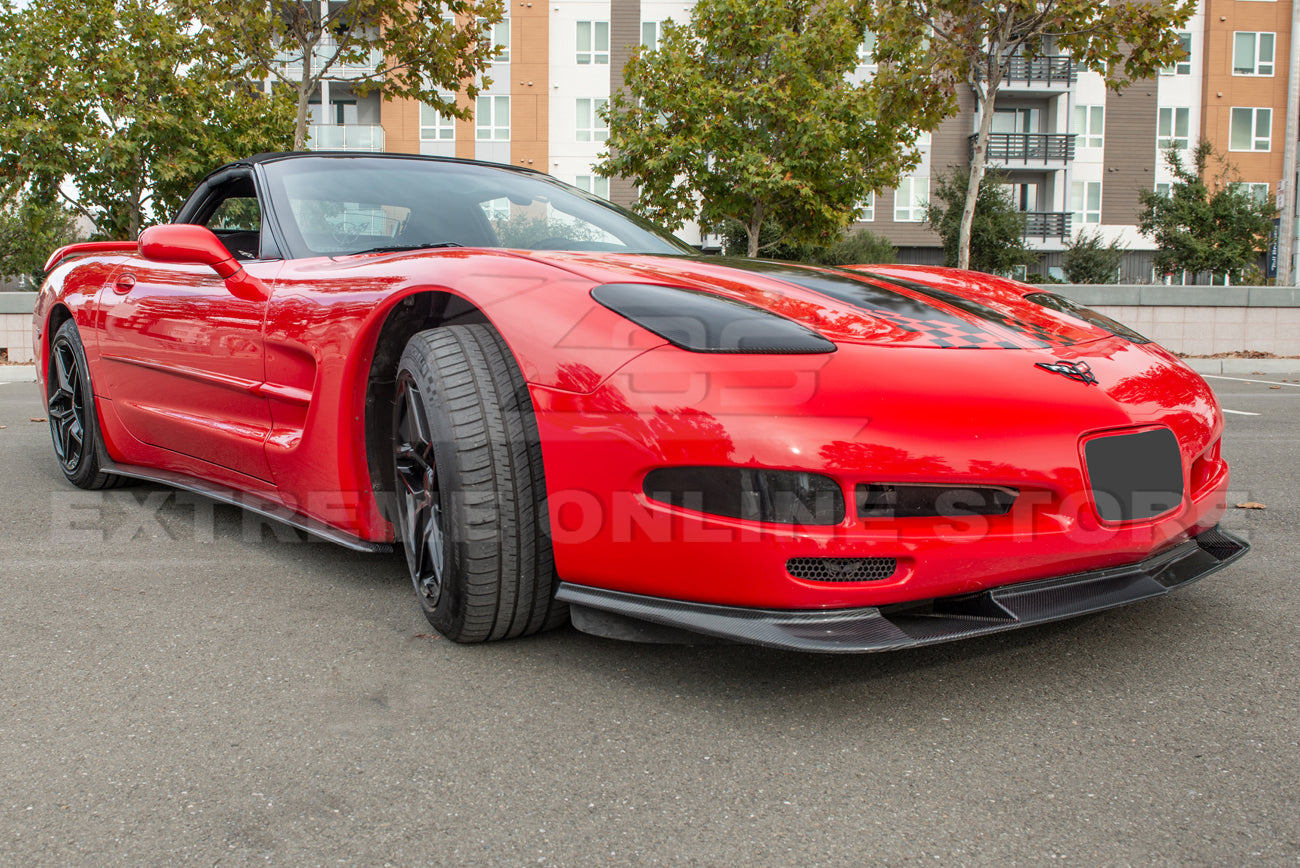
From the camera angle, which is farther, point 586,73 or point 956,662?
point 586,73

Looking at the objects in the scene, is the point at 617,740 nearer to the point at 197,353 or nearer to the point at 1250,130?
the point at 197,353

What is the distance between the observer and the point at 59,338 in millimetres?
4145

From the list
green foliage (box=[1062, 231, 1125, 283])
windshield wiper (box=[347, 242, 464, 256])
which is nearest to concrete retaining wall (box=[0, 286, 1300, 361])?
windshield wiper (box=[347, 242, 464, 256])

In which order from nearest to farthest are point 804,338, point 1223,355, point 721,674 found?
point 804,338, point 721,674, point 1223,355

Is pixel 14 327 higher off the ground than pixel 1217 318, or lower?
lower

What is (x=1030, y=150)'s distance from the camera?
117ft

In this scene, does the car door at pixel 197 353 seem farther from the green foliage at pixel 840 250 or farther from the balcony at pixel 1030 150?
the balcony at pixel 1030 150

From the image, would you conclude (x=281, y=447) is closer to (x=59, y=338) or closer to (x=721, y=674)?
(x=721, y=674)

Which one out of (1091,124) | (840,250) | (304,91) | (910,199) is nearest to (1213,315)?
(304,91)

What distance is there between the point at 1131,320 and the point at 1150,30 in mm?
3855

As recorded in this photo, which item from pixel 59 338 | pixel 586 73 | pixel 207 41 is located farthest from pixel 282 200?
pixel 586 73

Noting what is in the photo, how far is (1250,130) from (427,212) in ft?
135

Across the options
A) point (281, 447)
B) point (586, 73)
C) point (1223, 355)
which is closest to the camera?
point (281, 447)

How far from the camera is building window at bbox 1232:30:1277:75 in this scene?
35.8 meters
